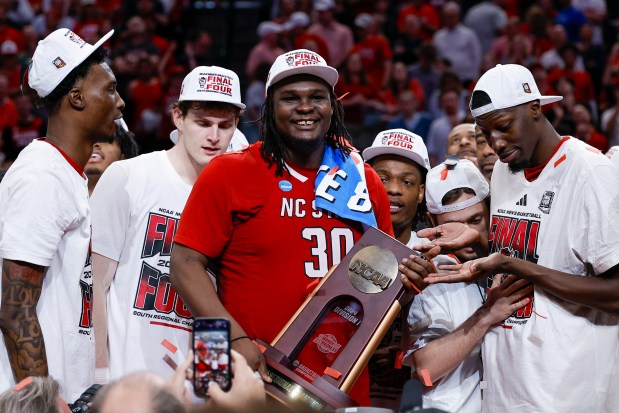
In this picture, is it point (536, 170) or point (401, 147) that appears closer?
point (536, 170)

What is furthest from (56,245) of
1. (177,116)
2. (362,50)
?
A: (362,50)

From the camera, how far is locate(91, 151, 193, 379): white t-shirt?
4496mm

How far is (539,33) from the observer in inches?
488

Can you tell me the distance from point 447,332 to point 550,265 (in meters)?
0.61

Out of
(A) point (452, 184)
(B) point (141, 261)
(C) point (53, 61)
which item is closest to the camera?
(C) point (53, 61)

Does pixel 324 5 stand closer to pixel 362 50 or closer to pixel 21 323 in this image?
pixel 362 50

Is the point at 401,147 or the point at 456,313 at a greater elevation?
the point at 401,147

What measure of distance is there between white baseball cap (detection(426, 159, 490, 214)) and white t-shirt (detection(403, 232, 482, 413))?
0.29m

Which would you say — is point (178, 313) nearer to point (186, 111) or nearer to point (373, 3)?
point (186, 111)

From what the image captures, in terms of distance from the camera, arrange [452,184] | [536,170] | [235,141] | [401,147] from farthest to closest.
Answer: [235,141] < [401,147] < [452,184] < [536,170]

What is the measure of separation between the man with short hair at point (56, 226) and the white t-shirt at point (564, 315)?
6.01ft

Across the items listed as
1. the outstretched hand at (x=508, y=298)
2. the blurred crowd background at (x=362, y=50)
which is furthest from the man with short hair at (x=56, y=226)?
the blurred crowd background at (x=362, y=50)

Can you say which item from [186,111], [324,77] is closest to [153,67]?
[186,111]

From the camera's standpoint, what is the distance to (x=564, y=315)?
13.5ft
